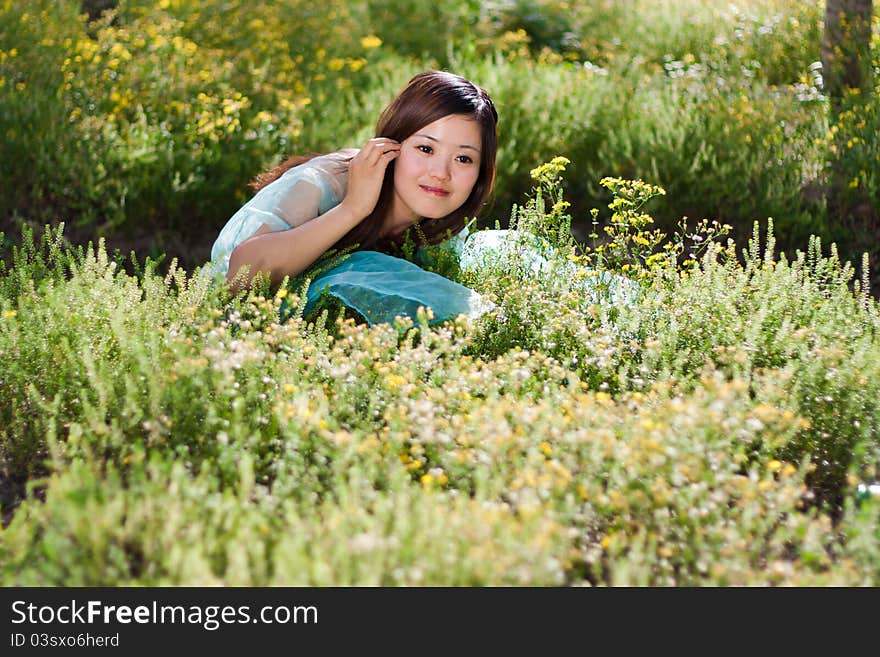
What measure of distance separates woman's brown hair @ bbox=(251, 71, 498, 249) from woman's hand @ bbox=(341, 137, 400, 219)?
148 millimetres

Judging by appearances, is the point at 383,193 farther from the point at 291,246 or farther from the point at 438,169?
the point at 291,246

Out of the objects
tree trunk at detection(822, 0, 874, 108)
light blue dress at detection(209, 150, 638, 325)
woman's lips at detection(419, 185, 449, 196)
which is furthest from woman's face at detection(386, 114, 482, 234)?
tree trunk at detection(822, 0, 874, 108)

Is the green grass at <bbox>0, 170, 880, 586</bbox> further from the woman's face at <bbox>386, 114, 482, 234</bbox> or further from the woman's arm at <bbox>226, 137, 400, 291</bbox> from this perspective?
the woman's face at <bbox>386, 114, 482, 234</bbox>

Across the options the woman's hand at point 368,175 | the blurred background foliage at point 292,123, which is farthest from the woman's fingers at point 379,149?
the blurred background foliage at point 292,123

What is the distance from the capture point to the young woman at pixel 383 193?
323 cm

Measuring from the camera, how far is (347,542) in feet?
5.69

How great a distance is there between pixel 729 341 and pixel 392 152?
4.41ft

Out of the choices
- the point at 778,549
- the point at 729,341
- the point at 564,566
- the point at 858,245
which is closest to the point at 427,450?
the point at 564,566

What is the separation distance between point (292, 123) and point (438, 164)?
217 centimetres

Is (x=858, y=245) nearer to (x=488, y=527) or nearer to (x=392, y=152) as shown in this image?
(x=392, y=152)

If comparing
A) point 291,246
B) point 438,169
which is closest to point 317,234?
point 291,246

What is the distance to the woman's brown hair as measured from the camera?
133 inches

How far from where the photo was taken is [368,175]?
3.30 m

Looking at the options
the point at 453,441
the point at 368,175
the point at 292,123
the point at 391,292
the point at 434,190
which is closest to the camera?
the point at 453,441
